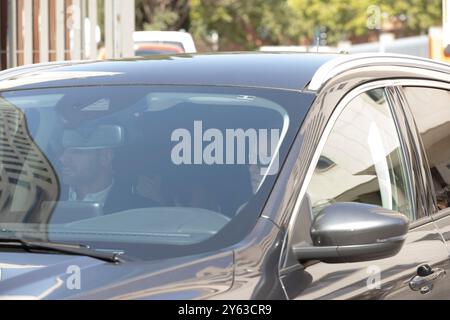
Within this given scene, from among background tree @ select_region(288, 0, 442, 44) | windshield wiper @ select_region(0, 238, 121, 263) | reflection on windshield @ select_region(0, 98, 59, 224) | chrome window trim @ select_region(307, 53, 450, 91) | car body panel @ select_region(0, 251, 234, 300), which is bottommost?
background tree @ select_region(288, 0, 442, 44)

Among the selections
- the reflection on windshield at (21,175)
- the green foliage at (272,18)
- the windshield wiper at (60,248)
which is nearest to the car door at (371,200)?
the windshield wiper at (60,248)

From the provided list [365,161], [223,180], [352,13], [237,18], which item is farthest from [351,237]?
[352,13]

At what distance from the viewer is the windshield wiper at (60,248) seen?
11.7ft

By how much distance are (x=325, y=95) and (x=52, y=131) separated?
40.5 inches

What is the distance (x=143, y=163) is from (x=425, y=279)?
1065 millimetres

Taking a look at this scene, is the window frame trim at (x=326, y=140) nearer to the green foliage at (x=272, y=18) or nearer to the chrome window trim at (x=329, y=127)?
the chrome window trim at (x=329, y=127)

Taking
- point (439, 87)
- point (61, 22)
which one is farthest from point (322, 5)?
point (439, 87)

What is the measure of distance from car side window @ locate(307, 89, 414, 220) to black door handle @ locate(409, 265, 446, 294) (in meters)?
0.27

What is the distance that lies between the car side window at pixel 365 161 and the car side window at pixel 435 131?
0.24 m

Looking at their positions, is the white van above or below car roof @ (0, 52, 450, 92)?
below

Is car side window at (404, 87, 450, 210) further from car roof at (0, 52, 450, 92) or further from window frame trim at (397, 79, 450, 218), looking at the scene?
car roof at (0, 52, 450, 92)

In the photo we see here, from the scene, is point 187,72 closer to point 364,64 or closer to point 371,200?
point 364,64

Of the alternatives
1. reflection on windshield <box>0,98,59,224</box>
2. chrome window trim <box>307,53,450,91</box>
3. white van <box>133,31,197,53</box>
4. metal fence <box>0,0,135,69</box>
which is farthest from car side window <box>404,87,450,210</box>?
A: white van <box>133,31,197,53</box>

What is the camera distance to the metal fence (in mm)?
13805
